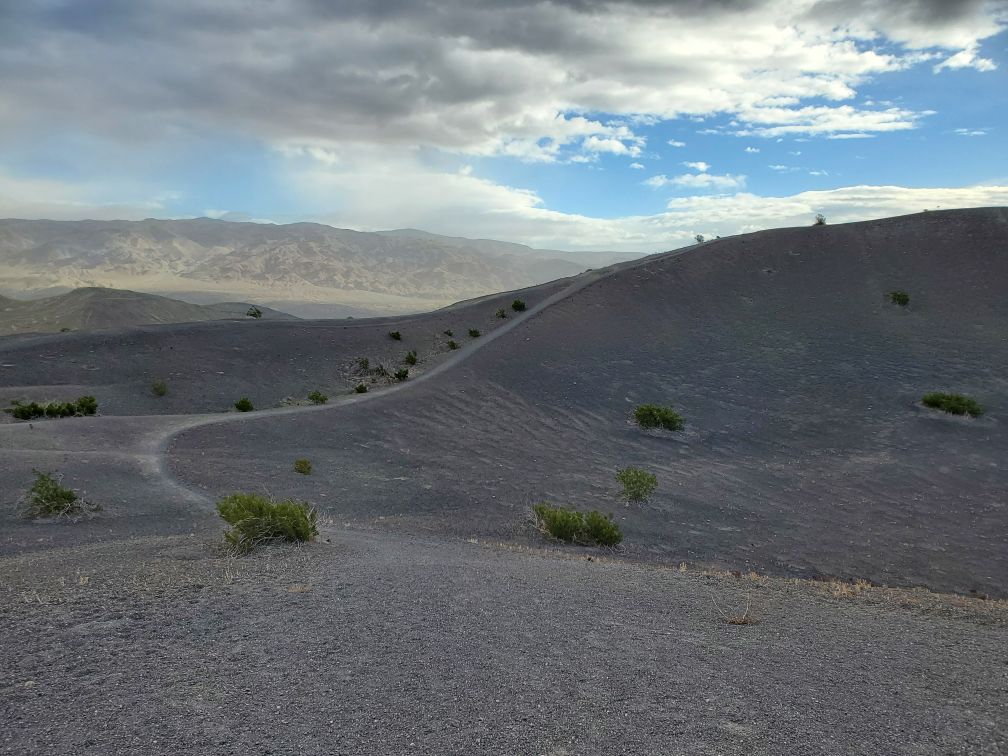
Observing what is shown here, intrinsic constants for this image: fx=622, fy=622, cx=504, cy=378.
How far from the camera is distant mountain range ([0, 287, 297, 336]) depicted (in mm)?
63834

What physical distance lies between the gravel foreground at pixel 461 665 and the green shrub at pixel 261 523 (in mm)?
804

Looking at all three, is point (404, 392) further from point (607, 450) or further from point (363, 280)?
point (363, 280)

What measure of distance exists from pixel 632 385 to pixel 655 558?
579 inches

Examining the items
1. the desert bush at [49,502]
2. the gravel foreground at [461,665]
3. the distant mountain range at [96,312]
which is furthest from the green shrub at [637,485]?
the distant mountain range at [96,312]

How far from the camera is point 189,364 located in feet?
100

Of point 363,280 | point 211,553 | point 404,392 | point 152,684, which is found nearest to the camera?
point 152,684

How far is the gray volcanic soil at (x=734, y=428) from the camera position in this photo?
44.8ft

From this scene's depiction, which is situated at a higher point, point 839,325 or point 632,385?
point 839,325

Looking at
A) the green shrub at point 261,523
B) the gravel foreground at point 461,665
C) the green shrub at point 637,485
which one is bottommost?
the green shrub at point 637,485

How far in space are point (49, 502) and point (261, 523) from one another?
5517mm

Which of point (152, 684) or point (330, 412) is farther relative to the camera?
point (330, 412)

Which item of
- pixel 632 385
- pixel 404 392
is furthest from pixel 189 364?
pixel 632 385

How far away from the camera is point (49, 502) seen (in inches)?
431

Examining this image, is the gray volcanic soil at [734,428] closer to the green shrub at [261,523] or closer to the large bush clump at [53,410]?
the green shrub at [261,523]
